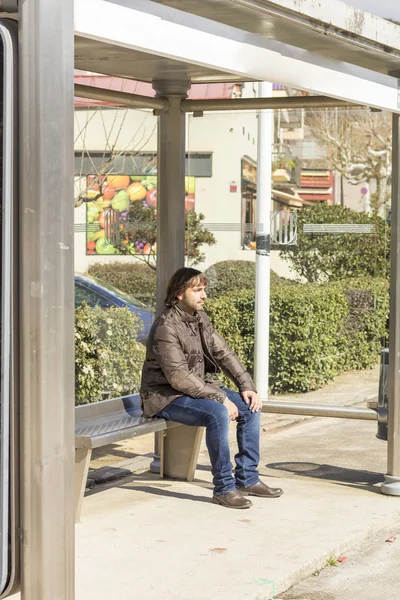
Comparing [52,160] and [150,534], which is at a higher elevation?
[52,160]

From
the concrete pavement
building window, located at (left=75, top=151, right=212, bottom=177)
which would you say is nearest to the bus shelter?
the concrete pavement

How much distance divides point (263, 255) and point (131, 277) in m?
1.86

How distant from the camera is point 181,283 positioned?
6355 mm

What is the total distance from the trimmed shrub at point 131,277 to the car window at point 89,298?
0.17m

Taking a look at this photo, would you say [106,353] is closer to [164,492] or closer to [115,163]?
[164,492]

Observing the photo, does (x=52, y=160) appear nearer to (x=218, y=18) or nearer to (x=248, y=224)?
(x=218, y=18)

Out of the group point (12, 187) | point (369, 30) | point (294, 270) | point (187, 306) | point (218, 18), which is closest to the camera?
point (12, 187)

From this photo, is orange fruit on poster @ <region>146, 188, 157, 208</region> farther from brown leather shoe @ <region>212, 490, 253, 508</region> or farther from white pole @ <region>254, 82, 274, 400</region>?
brown leather shoe @ <region>212, 490, 253, 508</region>

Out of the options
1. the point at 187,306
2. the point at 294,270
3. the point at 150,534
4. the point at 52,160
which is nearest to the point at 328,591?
Answer: the point at 150,534

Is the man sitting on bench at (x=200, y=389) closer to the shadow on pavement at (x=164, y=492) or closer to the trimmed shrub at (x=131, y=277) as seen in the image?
the shadow on pavement at (x=164, y=492)

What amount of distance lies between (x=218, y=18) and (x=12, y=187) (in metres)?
1.80

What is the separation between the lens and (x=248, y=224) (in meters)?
8.81

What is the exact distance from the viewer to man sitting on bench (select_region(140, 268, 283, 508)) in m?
6.14

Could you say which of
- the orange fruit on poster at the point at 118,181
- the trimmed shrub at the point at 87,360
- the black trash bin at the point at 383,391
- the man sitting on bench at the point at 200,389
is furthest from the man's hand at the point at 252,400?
the orange fruit on poster at the point at 118,181
